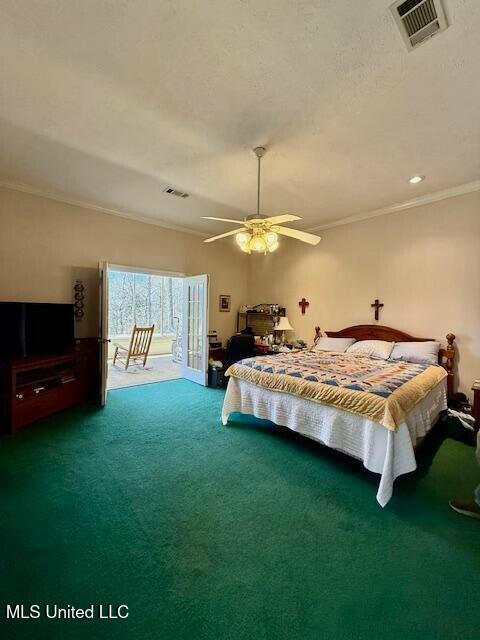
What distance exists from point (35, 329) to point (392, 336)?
4780mm

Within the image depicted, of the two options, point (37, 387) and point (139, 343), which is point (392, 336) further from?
point (139, 343)

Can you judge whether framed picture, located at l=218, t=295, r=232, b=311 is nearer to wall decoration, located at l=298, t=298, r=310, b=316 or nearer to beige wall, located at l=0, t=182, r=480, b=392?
beige wall, located at l=0, t=182, r=480, b=392

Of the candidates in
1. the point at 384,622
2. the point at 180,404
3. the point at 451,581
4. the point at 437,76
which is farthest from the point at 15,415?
the point at 437,76

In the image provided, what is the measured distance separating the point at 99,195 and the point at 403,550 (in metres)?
4.83

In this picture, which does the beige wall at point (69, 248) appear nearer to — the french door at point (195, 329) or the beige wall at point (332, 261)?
the beige wall at point (332, 261)

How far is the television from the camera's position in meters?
3.27

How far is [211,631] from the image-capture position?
48.2 inches

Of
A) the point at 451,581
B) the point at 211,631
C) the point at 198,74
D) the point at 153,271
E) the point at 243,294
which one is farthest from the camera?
the point at 243,294

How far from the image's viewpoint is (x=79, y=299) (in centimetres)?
429

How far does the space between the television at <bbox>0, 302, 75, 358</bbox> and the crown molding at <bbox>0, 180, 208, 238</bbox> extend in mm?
1527

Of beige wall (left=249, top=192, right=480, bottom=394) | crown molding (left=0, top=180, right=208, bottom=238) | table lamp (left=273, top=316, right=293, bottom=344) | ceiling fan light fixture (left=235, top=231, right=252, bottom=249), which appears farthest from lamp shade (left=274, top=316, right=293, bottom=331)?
ceiling fan light fixture (left=235, top=231, right=252, bottom=249)

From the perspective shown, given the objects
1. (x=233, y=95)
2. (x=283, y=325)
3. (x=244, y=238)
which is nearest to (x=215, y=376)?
(x=283, y=325)

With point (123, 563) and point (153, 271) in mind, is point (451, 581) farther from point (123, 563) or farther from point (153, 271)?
point (153, 271)

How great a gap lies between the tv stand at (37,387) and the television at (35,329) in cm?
13
